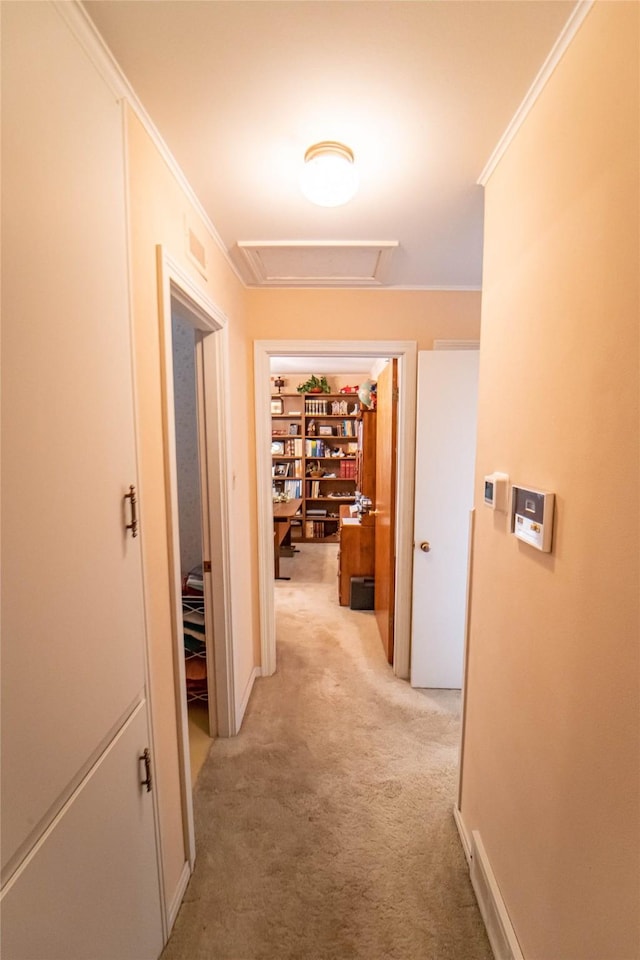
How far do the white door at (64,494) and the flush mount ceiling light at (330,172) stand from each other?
54 cm

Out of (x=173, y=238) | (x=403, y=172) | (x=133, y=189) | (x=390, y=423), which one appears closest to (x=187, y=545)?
(x=390, y=423)

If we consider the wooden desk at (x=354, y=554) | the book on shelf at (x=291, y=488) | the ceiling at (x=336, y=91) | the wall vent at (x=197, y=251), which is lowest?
the wooden desk at (x=354, y=554)

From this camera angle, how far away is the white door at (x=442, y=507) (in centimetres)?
220

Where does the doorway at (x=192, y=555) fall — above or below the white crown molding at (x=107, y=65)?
below

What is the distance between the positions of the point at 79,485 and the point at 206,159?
1148mm

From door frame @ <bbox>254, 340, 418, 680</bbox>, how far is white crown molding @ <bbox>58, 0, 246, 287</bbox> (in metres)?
1.06

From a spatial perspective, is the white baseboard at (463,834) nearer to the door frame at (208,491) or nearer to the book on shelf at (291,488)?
the door frame at (208,491)

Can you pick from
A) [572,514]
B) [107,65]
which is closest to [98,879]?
[572,514]

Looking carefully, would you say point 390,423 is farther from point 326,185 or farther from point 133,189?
point 133,189

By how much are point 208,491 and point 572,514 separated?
4.91ft

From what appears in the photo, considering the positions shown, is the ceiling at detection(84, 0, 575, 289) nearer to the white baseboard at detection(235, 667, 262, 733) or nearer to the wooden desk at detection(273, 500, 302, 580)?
the white baseboard at detection(235, 667, 262, 733)

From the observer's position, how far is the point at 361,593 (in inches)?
138

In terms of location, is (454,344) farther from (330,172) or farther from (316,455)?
(316,455)

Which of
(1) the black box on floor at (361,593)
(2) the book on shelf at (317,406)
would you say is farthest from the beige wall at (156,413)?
(2) the book on shelf at (317,406)
